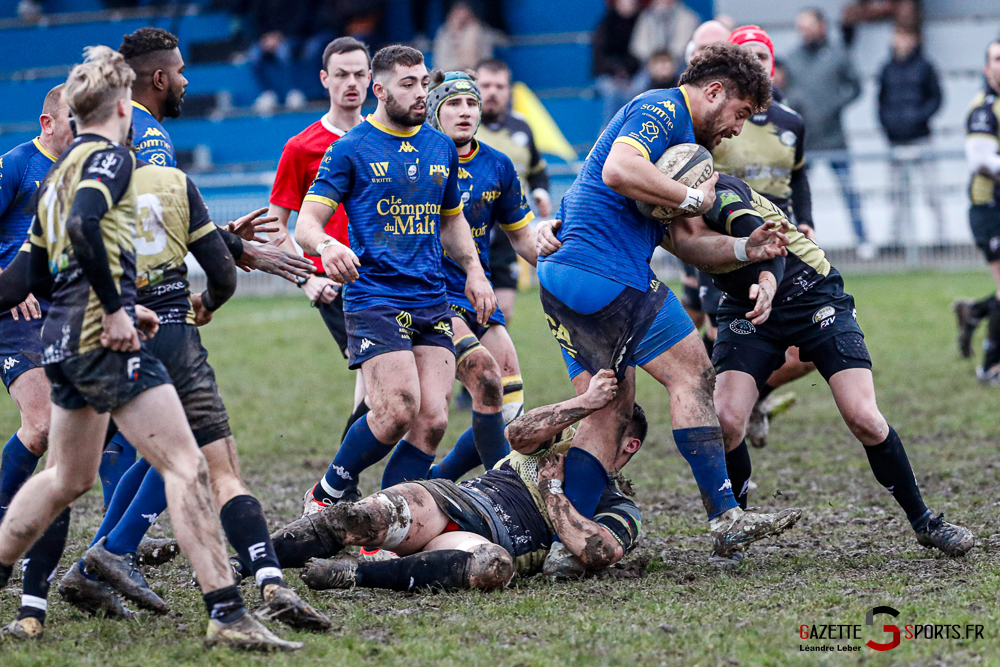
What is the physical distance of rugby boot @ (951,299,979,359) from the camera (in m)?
11.9

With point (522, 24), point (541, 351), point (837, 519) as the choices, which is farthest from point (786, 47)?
point (837, 519)

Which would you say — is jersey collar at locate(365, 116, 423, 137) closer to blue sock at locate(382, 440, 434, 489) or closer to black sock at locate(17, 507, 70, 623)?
blue sock at locate(382, 440, 434, 489)

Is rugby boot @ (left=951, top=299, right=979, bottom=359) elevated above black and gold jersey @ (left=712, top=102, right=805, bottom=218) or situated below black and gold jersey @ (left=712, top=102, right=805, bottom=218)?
below

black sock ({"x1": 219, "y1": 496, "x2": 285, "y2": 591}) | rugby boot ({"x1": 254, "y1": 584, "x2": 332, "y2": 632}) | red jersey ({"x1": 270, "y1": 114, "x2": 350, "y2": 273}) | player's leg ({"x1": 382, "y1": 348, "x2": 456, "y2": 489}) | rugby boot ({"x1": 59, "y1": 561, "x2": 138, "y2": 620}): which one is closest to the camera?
rugby boot ({"x1": 254, "y1": 584, "x2": 332, "y2": 632})

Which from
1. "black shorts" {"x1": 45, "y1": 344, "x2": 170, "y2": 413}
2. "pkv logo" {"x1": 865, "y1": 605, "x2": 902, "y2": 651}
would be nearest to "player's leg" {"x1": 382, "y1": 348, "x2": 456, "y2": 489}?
"black shorts" {"x1": 45, "y1": 344, "x2": 170, "y2": 413}

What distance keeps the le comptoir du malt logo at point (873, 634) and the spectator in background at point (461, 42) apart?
16888mm

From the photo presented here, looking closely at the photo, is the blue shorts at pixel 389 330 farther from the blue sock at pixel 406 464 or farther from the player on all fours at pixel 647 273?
the player on all fours at pixel 647 273

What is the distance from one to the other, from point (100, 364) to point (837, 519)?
13.4 feet

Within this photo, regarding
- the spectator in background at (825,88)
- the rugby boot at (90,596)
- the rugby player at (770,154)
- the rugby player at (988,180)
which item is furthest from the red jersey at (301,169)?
the spectator in background at (825,88)

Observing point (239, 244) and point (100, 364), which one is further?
point (239, 244)

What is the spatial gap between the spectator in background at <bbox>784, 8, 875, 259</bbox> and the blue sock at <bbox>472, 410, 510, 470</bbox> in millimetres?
12737

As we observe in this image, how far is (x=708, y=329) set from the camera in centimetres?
893

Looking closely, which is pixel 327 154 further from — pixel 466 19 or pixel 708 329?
pixel 466 19

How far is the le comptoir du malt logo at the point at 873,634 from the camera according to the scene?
4242mm
